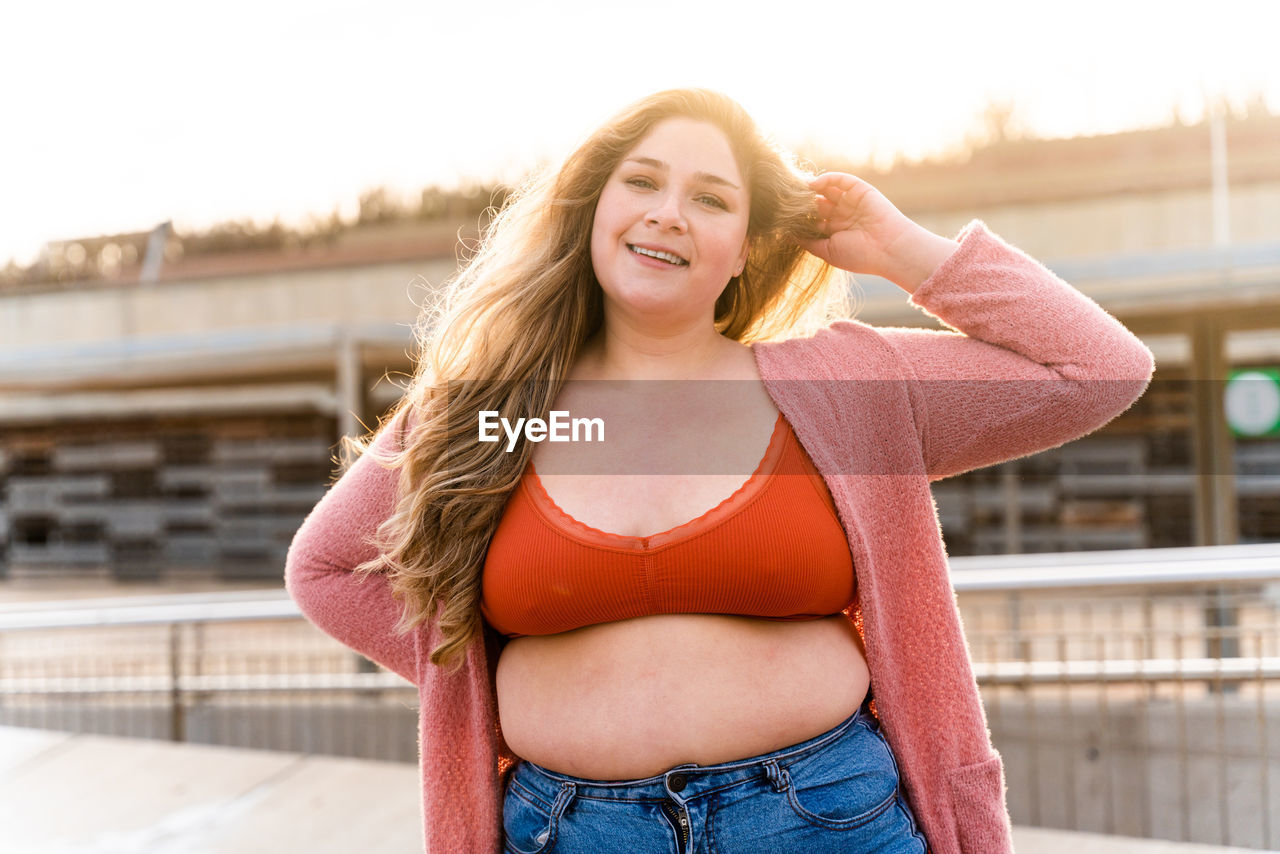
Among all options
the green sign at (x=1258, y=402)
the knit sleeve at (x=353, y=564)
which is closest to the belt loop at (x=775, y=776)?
the knit sleeve at (x=353, y=564)

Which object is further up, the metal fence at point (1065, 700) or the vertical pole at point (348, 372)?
the vertical pole at point (348, 372)

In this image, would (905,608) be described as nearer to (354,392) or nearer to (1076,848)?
(1076,848)

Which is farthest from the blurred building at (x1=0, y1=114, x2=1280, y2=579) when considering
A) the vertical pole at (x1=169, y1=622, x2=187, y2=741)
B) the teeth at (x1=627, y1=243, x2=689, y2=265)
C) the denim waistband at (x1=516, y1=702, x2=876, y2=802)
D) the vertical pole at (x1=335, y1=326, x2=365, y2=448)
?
the denim waistband at (x1=516, y1=702, x2=876, y2=802)

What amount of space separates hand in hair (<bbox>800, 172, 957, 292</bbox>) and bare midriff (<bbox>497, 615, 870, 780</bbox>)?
74 centimetres

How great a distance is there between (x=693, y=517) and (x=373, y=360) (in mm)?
10529

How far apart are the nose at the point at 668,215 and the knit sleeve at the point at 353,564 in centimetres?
68

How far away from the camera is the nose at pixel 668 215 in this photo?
6.04 ft

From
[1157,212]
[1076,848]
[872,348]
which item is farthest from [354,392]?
[1157,212]

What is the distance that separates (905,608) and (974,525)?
38.7 feet

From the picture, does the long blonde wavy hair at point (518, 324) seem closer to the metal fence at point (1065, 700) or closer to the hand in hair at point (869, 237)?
the hand in hair at point (869, 237)

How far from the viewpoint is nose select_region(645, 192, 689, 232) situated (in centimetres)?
184

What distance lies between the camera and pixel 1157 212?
1034cm

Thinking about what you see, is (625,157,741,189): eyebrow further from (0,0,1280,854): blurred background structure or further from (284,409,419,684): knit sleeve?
(0,0,1280,854): blurred background structure

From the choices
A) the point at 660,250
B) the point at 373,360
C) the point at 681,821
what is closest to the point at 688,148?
the point at 660,250
